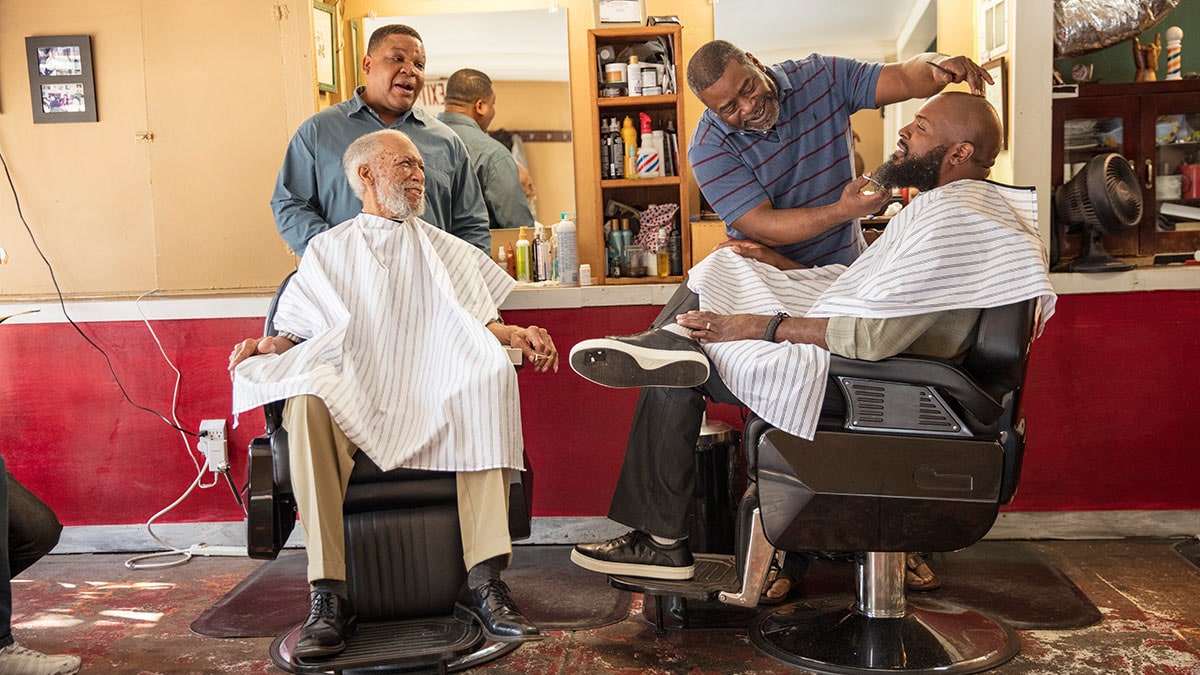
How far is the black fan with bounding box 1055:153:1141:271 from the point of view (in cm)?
325

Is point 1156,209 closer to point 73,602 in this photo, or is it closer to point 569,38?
point 569,38

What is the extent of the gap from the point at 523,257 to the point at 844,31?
57.3 inches

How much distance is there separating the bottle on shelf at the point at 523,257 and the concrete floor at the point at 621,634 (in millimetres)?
1428

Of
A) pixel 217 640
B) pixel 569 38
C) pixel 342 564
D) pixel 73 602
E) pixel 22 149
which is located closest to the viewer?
pixel 342 564

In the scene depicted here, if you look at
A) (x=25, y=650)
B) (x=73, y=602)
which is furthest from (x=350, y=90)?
(x=25, y=650)

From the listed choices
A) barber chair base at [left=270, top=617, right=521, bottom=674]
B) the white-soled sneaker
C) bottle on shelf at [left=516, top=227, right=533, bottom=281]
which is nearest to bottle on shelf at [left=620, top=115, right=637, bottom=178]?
bottle on shelf at [left=516, top=227, right=533, bottom=281]

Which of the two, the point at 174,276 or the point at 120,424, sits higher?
the point at 174,276

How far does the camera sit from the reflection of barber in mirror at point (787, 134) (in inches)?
111

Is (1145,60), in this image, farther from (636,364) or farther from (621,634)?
(621,634)

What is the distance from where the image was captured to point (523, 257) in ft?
13.0

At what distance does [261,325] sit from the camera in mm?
3660

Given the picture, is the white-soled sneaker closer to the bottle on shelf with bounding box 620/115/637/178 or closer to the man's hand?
the man's hand

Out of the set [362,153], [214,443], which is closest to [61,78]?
[214,443]

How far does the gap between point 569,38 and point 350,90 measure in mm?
875
